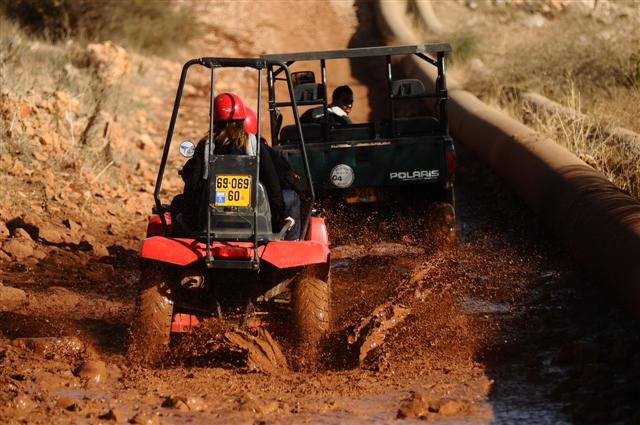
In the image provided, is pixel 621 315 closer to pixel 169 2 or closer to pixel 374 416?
pixel 374 416

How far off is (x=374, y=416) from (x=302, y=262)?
119 cm

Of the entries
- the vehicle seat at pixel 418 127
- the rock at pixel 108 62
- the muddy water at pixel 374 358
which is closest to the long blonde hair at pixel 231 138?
the muddy water at pixel 374 358

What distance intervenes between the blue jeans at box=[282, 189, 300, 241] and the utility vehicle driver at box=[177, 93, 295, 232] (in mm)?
62

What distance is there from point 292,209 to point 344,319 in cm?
96

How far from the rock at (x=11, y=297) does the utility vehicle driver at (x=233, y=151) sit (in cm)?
170

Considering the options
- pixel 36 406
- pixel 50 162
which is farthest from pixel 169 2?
pixel 36 406

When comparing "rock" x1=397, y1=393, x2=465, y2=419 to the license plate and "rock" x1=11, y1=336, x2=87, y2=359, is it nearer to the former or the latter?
the license plate

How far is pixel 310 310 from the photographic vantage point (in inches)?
258

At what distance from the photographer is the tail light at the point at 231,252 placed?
634 cm

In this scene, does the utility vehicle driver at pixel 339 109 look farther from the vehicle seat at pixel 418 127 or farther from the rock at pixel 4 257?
the rock at pixel 4 257

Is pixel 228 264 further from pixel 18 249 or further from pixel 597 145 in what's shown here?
pixel 597 145

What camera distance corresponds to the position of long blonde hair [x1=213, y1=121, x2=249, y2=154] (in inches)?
263

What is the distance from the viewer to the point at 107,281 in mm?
9086

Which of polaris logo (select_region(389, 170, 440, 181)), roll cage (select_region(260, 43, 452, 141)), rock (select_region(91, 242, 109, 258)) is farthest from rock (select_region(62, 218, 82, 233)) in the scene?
polaris logo (select_region(389, 170, 440, 181))
